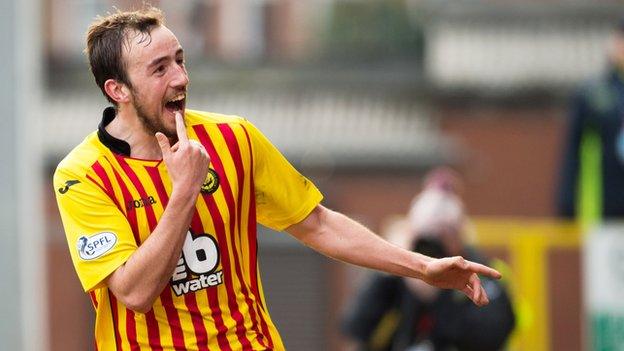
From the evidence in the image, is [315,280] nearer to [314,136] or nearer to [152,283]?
[314,136]

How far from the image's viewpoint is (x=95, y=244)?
19.7ft

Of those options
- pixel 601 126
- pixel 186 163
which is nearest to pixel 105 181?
pixel 186 163

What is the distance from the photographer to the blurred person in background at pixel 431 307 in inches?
358

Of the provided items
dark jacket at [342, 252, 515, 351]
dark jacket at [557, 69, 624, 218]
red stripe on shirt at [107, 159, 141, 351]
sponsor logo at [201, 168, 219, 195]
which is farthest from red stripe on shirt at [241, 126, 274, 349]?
dark jacket at [557, 69, 624, 218]

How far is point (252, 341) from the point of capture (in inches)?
243

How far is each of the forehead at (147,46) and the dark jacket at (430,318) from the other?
11.2 ft

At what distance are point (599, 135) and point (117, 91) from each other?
5.46 meters

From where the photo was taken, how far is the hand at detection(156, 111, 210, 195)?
5.87 m

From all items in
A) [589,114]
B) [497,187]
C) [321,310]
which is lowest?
[321,310]

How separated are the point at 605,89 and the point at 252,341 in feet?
17.5

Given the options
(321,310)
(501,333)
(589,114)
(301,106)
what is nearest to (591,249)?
(589,114)

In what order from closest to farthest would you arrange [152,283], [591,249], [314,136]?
[152,283] < [591,249] < [314,136]

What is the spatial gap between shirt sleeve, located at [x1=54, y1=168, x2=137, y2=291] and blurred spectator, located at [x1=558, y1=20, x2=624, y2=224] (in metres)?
5.43

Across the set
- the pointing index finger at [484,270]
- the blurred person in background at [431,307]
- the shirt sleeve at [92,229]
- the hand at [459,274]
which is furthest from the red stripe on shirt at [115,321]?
the blurred person in background at [431,307]
